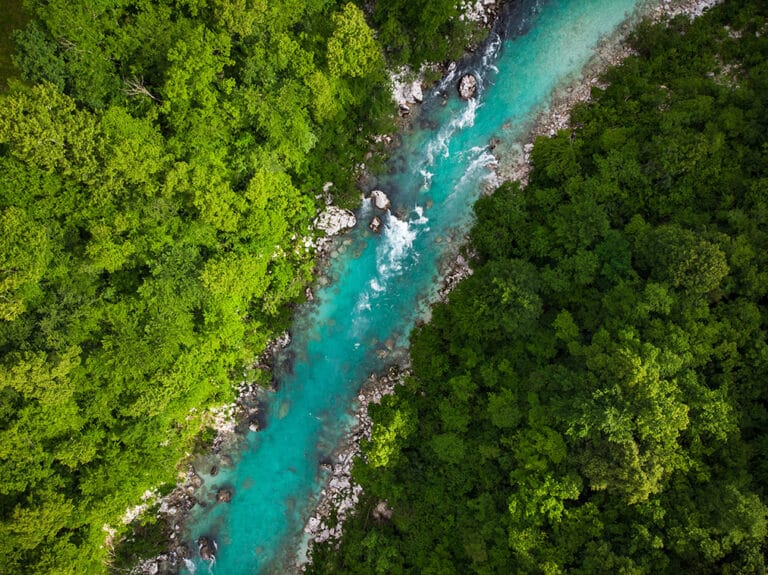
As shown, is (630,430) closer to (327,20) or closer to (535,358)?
(535,358)

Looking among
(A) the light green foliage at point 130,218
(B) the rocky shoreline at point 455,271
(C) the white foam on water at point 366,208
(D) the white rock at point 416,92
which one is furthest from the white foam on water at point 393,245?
(D) the white rock at point 416,92

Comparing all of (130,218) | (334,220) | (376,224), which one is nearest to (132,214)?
(130,218)

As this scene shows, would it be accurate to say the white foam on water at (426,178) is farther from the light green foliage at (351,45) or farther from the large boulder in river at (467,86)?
the light green foliage at (351,45)

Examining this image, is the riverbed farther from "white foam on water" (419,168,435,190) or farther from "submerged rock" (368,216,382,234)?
"submerged rock" (368,216,382,234)

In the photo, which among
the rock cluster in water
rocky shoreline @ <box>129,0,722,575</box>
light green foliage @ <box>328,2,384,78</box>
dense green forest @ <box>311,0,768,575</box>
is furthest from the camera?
rocky shoreline @ <box>129,0,722,575</box>

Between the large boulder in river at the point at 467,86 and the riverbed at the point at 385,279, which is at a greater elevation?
the large boulder in river at the point at 467,86

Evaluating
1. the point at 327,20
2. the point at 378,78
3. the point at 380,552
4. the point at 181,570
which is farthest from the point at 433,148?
the point at 181,570

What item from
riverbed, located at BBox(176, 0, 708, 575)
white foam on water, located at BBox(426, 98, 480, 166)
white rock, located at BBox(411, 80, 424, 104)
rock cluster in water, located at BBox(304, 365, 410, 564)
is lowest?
rock cluster in water, located at BBox(304, 365, 410, 564)

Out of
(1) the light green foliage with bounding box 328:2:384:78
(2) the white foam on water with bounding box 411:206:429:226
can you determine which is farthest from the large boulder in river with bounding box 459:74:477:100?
(2) the white foam on water with bounding box 411:206:429:226
